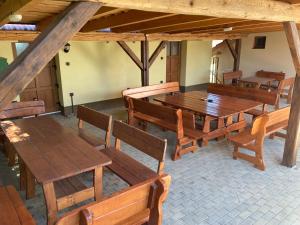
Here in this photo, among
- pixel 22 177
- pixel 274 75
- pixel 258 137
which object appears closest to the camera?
pixel 22 177

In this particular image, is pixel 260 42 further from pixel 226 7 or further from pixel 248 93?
pixel 226 7

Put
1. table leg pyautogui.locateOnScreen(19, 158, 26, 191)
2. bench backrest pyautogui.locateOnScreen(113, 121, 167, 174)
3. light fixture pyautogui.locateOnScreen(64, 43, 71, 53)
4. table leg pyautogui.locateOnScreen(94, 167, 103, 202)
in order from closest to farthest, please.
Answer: table leg pyautogui.locateOnScreen(94, 167, 103, 202)
bench backrest pyautogui.locateOnScreen(113, 121, 167, 174)
table leg pyautogui.locateOnScreen(19, 158, 26, 191)
light fixture pyautogui.locateOnScreen(64, 43, 71, 53)

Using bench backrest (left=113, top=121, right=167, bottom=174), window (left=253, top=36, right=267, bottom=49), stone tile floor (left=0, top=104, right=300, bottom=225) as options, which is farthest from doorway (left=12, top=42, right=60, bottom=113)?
window (left=253, top=36, right=267, bottom=49)

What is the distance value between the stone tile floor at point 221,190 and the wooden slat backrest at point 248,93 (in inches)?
41.9

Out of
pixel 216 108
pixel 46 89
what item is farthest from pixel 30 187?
pixel 46 89

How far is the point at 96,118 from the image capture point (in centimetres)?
347

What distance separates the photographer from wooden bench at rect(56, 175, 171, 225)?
135 centimetres

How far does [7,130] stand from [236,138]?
125 inches

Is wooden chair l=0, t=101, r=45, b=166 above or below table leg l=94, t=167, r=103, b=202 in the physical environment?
above

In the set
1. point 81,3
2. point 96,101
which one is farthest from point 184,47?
point 81,3

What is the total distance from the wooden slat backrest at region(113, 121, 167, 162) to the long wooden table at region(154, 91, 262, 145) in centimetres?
157

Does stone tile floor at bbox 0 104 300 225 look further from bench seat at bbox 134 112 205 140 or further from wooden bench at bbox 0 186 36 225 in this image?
wooden bench at bbox 0 186 36 225

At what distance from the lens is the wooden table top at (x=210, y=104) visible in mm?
Answer: 4199

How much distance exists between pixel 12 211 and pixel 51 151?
69 cm
